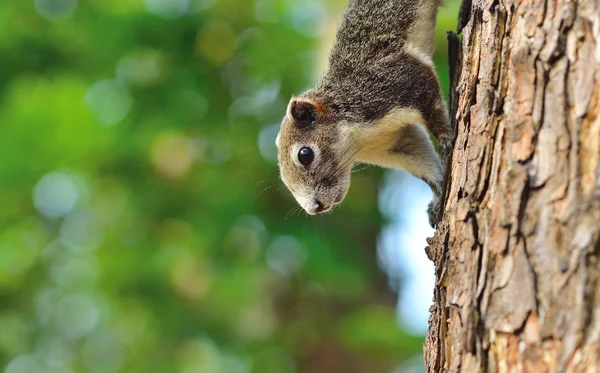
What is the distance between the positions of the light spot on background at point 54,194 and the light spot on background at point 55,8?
1.75 m

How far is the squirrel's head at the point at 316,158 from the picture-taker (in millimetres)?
3902

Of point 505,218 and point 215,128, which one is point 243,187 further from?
point 505,218

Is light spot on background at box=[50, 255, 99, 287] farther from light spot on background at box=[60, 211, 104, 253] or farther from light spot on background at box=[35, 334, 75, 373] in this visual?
light spot on background at box=[35, 334, 75, 373]

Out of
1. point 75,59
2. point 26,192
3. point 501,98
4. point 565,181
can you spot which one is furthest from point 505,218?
point 75,59

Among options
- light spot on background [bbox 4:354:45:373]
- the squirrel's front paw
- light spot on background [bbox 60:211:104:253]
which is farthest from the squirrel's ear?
light spot on background [bbox 4:354:45:373]

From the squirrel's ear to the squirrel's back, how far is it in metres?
0.26

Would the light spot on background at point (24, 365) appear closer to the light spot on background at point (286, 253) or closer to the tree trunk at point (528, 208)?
the light spot on background at point (286, 253)

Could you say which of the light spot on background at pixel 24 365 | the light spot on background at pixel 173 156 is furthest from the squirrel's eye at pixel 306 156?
the light spot on background at pixel 24 365

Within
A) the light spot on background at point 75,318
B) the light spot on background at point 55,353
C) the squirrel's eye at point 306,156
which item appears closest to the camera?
the squirrel's eye at point 306,156

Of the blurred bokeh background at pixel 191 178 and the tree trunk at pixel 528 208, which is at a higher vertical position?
the blurred bokeh background at pixel 191 178

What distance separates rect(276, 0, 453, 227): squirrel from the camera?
3574 millimetres

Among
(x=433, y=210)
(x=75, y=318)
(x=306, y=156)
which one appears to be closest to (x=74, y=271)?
(x=75, y=318)

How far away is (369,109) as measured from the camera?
375 cm

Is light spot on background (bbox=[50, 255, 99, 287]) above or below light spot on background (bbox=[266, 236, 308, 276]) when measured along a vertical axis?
above
